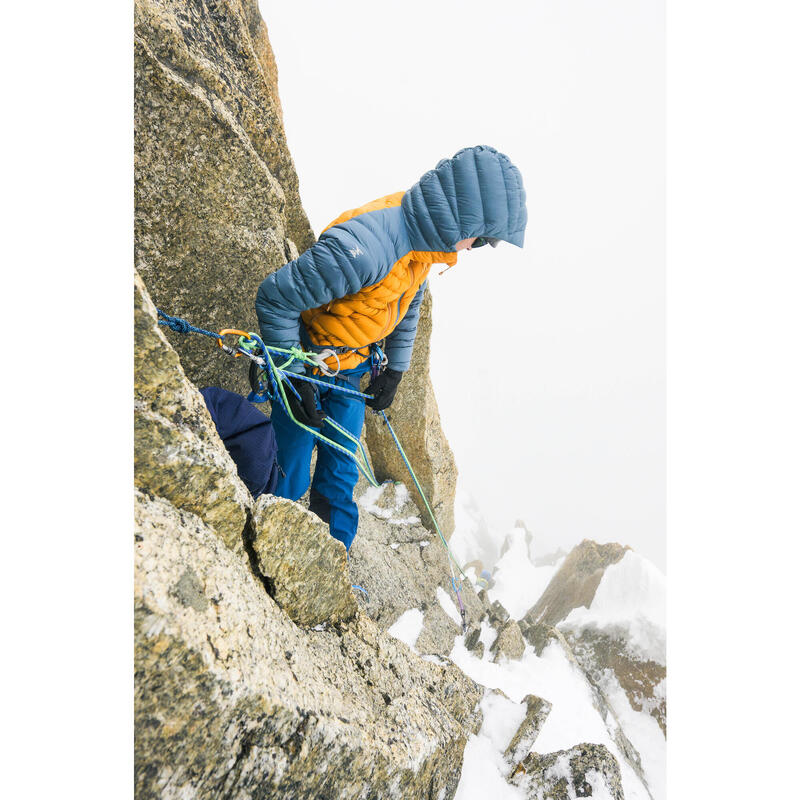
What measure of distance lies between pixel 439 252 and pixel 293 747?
2463 millimetres

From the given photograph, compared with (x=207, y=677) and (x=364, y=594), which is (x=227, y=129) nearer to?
(x=207, y=677)

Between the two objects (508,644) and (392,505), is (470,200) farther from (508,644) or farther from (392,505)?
(508,644)

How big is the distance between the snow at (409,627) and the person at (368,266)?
Answer: 7.46 ft

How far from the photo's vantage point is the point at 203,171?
8.26 feet

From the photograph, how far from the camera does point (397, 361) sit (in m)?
3.59

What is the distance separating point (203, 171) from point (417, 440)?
15.8ft

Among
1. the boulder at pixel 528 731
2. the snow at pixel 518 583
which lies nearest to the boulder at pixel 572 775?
the boulder at pixel 528 731

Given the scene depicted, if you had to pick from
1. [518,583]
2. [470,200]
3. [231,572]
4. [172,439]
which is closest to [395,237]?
[470,200]

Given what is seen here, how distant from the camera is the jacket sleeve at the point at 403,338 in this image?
345cm

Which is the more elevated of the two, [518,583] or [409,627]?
[409,627]

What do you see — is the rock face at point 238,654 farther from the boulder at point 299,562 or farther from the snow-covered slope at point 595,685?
the snow-covered slope at point 595,685

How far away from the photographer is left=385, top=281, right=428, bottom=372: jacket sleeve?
136 inches

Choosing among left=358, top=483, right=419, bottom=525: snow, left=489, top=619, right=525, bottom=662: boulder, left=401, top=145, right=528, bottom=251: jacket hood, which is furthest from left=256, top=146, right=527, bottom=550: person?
left=489, top=619, right=525, bottom=662: boulder

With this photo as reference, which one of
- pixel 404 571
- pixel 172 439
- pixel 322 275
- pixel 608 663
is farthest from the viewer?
pixel 608 663
